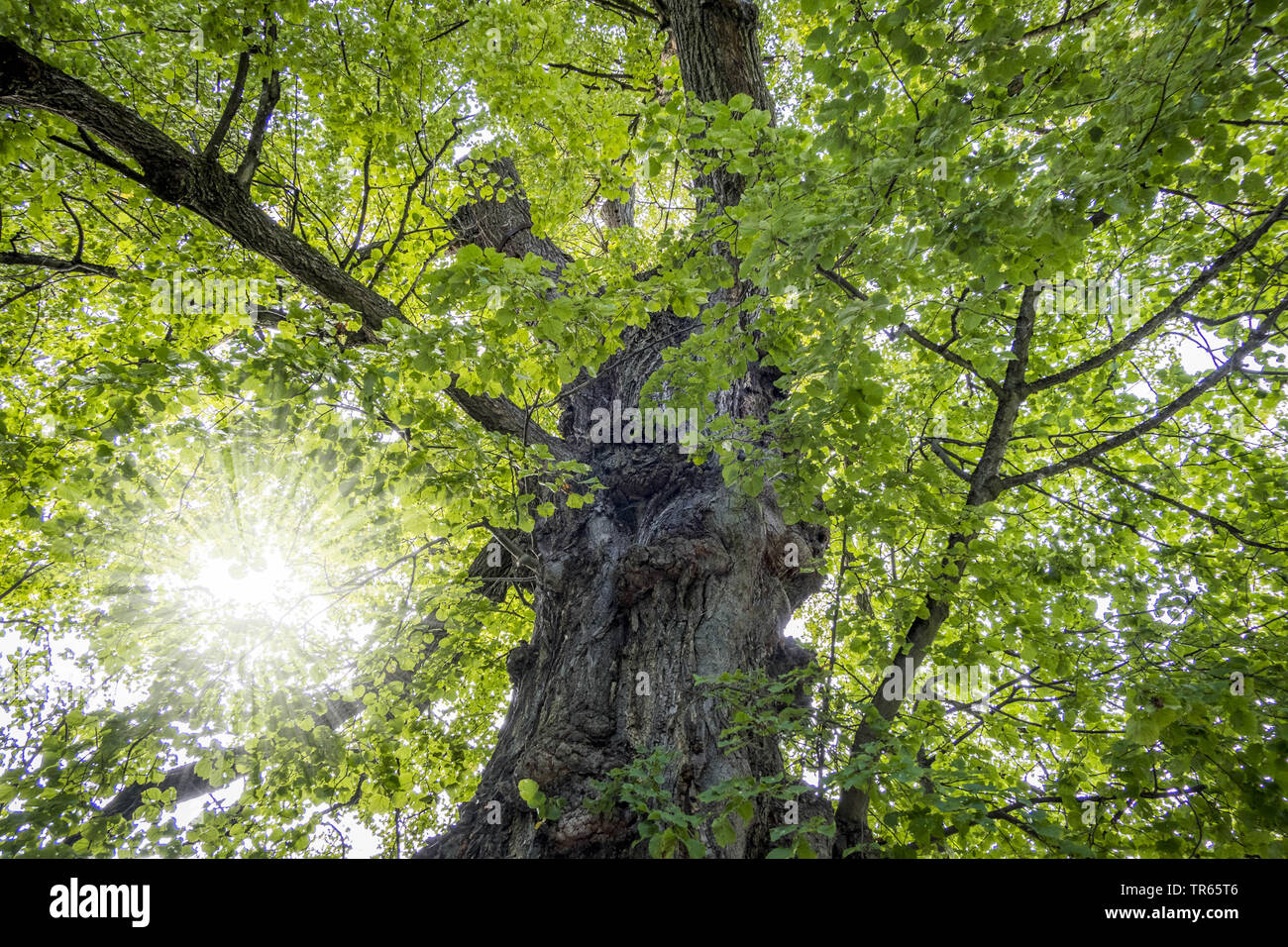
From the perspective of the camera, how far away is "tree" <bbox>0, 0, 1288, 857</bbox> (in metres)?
1.99

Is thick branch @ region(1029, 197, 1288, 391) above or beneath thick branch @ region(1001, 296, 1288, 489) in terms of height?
above

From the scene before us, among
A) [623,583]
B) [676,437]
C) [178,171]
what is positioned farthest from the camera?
[676,437]

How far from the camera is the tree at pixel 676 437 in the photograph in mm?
1993

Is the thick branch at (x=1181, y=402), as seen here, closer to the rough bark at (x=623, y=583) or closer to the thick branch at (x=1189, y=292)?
the thick branch at (x=1189, y=292)

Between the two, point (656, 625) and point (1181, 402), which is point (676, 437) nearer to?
point (656, 625)

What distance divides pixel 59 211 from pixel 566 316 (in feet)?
20.8

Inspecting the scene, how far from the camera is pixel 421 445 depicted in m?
3.26

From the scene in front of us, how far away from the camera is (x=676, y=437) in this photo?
4.48 m

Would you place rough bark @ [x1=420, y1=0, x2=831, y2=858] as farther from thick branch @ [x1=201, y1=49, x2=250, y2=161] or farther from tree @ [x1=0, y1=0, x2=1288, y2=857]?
thick branch @ [x1=201, y1=49, x2=250, y2=161]

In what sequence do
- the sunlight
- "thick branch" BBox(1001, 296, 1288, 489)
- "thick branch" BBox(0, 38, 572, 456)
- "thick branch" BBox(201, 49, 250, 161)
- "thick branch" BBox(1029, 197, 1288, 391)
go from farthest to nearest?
the sunlight < "thick branch" BBox(201, 49, 250, 161) < "thick branch" BBox(1001, 296, 1288, 489) < "thick branch" BBox(0, 38, 572, 456) < "thick branch" BBox(1029, 197, 1288, 391)

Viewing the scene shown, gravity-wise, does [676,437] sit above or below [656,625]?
above

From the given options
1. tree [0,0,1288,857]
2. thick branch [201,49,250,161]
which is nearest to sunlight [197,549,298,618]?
tree [0,0,1288,857]

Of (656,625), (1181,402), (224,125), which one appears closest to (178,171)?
(224,125)

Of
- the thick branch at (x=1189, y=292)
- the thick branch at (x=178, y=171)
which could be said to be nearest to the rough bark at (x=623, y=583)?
the thick branch at (x=178, y=171)
